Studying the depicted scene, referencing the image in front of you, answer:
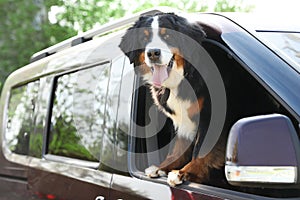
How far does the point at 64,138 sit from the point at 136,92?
3.54 feet

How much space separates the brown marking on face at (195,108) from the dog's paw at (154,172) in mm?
322

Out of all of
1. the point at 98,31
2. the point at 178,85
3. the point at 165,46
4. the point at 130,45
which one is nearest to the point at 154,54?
the point at 165,46

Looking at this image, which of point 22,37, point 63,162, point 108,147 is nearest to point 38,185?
point 63,162

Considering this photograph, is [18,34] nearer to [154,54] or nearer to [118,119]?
[118,119]

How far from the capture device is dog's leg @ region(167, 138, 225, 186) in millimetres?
2660

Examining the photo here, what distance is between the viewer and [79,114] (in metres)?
3.76

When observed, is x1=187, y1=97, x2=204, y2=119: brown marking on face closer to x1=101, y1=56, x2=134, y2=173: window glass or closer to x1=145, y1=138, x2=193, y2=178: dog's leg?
x1=145, y1=138, x2=193, y2=178: dog's leg

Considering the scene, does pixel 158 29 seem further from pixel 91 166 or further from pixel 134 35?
pixel 91 166

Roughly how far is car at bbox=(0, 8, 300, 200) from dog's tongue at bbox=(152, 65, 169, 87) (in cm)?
20

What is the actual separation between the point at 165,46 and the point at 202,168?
0.59 metres

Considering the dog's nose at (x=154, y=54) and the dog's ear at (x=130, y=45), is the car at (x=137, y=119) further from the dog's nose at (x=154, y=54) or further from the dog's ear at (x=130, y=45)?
the dog's nose at (x=154, y=54)

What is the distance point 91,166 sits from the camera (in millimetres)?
3438

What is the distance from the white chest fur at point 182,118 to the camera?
2.79m

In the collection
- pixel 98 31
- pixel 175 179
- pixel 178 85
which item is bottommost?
pixel 175 179
